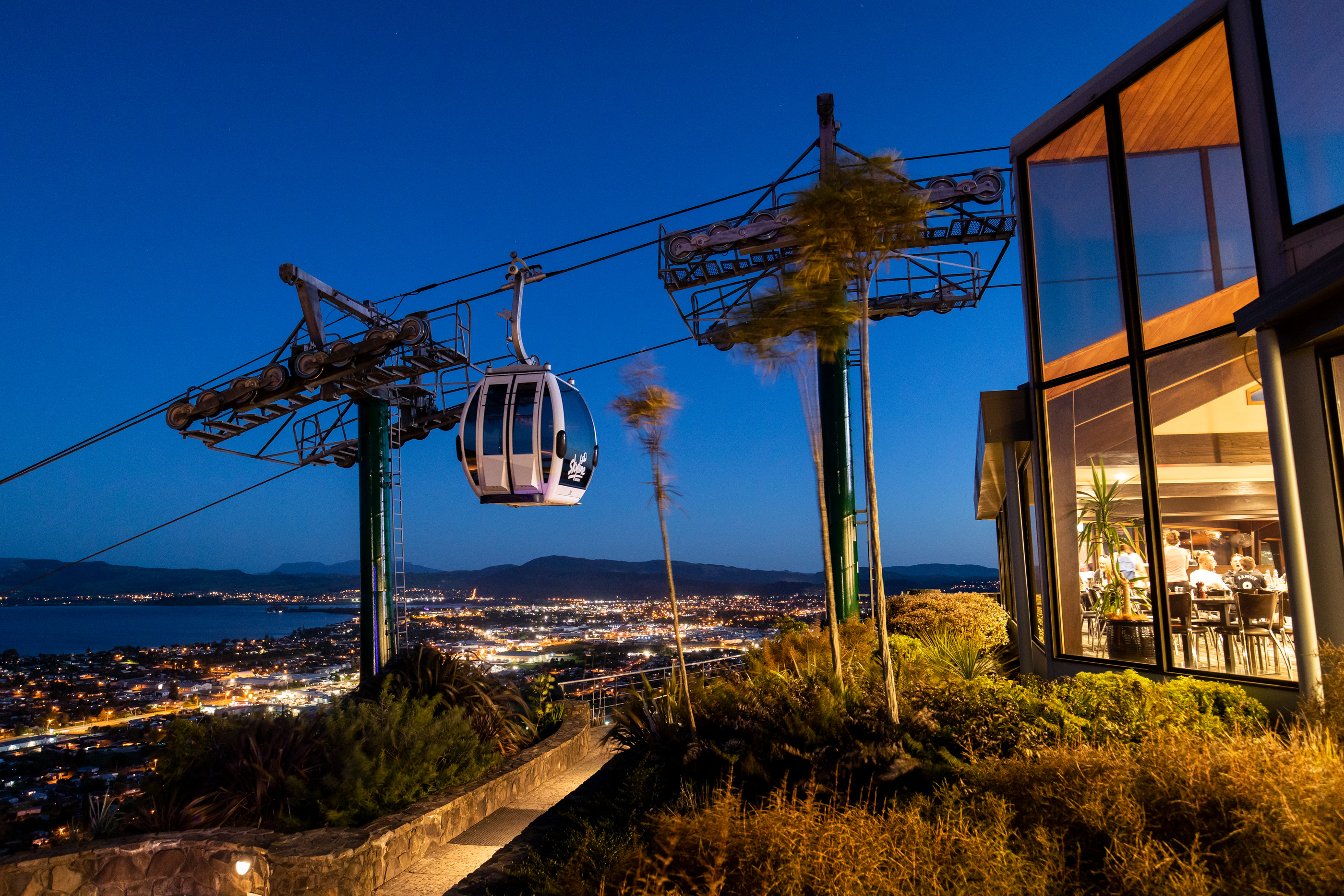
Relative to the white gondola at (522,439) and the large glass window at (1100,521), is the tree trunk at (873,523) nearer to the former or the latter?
the large glass window at (1100,521)

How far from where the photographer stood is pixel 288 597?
2221 inches

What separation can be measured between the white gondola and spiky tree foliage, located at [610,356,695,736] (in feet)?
2.92

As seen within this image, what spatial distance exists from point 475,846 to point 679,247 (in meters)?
9.26

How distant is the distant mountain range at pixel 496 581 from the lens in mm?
46938

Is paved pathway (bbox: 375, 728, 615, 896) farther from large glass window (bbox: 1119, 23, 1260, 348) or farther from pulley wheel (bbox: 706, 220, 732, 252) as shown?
pulley wheel (bbox: 706, 220, 732, 252)

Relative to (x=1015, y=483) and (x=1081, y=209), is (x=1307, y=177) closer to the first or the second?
(x=1081, y=209)

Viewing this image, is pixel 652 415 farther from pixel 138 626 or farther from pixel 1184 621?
pixel 138 626

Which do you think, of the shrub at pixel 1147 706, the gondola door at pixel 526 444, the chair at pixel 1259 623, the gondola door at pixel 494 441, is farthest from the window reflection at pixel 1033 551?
the gondola door at pixel 494 441

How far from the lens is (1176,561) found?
7.21 meters

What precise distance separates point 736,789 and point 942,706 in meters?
1.70

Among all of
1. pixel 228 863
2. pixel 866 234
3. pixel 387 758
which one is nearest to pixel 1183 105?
pixel 866 234

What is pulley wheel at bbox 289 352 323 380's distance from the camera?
12.0 metres

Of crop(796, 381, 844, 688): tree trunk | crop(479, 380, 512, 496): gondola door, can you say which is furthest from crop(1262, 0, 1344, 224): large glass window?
crop(479, 380, 512, 496): gondola door

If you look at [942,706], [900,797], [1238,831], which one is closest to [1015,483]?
[942,706]
